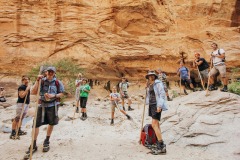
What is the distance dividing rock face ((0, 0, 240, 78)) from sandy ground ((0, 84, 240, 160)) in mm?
10169

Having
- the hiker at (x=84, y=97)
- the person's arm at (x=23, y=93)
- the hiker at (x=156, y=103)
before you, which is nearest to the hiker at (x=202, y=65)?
the hiker at (x=156, y=103)

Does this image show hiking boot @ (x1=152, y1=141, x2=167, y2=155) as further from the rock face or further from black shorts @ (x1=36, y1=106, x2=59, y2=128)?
the rock face

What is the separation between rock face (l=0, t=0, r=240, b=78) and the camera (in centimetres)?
1889

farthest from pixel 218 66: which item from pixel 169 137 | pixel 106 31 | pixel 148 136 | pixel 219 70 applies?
pixel 106 31

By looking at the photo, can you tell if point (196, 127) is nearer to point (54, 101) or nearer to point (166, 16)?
point (54, 101)

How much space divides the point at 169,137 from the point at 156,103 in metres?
1.36

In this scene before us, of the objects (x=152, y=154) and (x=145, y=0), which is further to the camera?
(x=145, y=0)

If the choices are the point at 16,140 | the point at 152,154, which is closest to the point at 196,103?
the point at 152,154

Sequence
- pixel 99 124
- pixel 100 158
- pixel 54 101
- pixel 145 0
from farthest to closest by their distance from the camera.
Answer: pixel 145 0
pixel 99 124
pixel 54 101
pixel 100 158

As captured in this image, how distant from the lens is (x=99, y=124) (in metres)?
9.61

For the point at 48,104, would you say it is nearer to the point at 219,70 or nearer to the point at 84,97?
the point at 84,97

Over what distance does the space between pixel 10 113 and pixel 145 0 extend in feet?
42.4

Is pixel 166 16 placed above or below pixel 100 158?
above

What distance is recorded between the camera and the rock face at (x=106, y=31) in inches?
744
